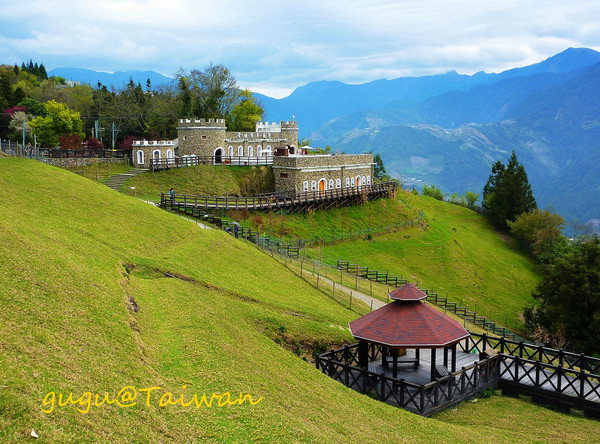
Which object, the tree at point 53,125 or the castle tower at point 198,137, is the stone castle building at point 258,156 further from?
A: the tree at point 53,125

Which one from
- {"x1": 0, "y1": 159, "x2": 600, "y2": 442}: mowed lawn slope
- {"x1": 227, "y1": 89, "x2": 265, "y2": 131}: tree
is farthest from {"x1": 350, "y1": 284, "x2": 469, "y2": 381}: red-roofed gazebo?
{"x1": 227, "y1": 89, "x2": 265, "y2": 131}: tree

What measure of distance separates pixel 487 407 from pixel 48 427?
14247 mm

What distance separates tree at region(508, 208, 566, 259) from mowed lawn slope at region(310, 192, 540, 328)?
219cm

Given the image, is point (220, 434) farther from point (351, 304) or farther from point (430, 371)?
point (351, 304)

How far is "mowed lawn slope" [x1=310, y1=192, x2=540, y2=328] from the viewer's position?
4609 centimetres

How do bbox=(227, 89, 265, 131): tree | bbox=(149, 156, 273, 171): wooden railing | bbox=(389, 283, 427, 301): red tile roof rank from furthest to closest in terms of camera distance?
bbox=(227, 89, 265, 131): tree < bbox=(149, 156, 273, 171): wooden railing < bbox=(389, 283, 427, 301): red tile roof

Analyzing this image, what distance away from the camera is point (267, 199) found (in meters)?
49.2

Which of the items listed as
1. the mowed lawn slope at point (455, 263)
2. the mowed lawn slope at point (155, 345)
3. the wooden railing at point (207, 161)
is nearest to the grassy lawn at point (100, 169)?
the wooden railing at point (207, 161)

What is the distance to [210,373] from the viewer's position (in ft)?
42.2

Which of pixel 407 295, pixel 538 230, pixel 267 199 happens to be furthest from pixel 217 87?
pixel 407 295

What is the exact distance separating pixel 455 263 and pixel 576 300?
54.8 feet

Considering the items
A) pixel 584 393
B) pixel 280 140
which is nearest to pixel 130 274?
pixel 584 393

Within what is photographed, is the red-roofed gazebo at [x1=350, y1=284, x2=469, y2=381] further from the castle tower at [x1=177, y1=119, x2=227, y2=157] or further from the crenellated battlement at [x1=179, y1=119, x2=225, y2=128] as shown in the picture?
the crenellated battlement at [x1=179, y1=119, x2=225, y2=128]

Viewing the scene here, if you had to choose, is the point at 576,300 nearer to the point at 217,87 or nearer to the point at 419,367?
the point at 419,367
